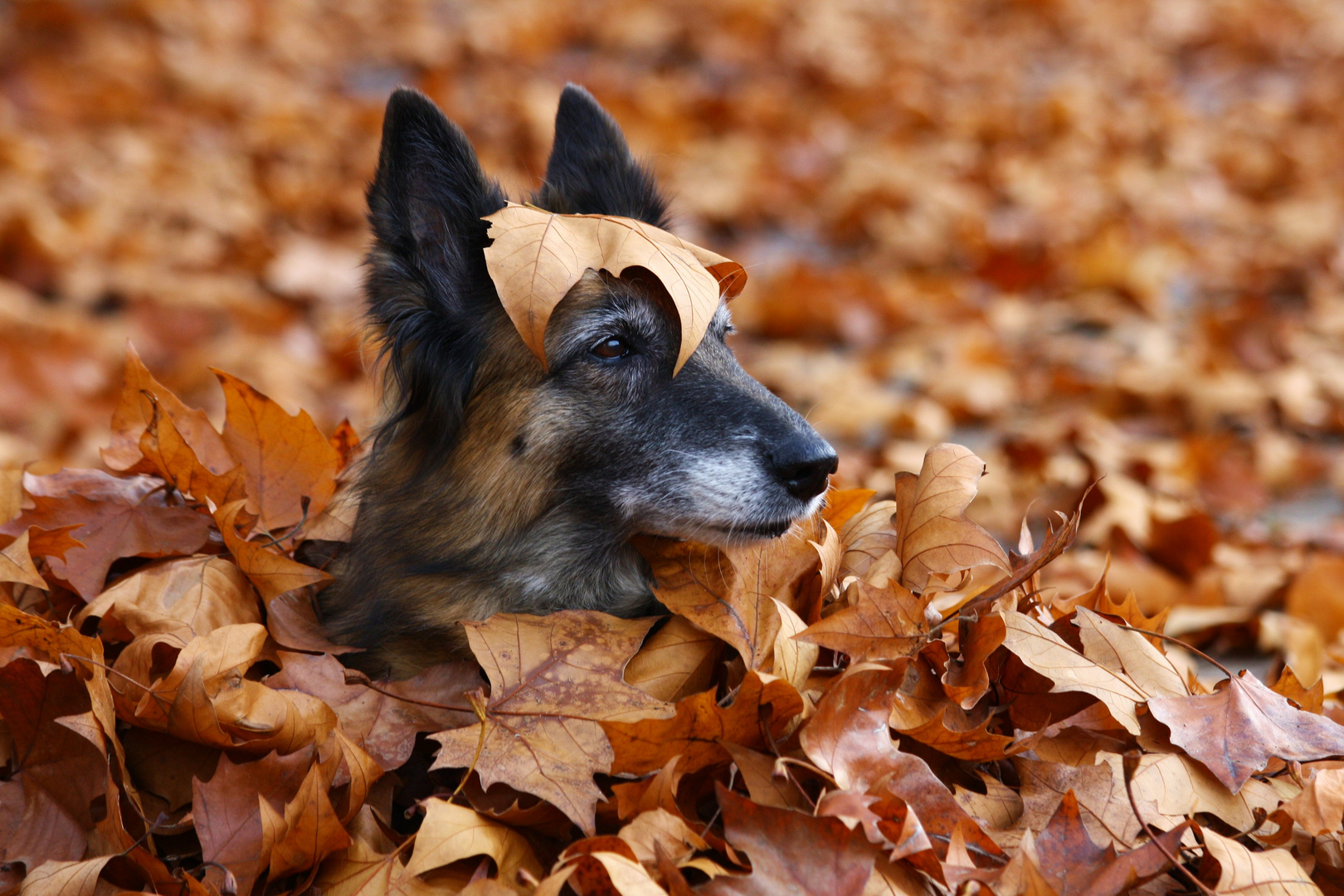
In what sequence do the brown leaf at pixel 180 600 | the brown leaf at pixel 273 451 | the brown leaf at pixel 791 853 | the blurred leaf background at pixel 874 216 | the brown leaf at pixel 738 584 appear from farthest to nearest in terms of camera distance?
the blurred leaf background at pixel 874 216, the brown leaf at pixel 273 451, the brown leaf at pixel 180 600, the brown leaf at pixel 738 584, the brown leaf at pixel 791 853

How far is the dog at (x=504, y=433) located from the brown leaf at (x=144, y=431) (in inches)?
20.5

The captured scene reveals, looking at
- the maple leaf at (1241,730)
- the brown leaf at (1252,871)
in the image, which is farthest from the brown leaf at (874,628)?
the brown leaf at (1252,871)

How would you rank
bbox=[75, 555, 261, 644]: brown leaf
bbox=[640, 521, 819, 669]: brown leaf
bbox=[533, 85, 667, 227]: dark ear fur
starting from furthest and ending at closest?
bbox=[533, 85, 667, 227]: dark ear fur
bbox=[75, 555, 261, 644]: brown leaf
bbox=[640, 521, 819, 669]: brown leaf

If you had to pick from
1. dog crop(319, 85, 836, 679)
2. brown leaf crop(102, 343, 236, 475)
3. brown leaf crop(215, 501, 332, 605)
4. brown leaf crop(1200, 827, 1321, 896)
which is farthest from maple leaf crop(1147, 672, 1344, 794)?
brown leaf crop(102, 343, 236, 475)

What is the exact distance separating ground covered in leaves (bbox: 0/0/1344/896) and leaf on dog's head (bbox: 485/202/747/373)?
2.10ft

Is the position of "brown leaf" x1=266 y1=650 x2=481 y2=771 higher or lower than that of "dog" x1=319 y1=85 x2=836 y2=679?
lower

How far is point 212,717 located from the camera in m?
2.35

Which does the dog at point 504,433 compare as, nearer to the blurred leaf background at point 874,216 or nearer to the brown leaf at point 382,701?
the brown leaf at point 382,701

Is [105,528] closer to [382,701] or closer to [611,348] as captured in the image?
[382,701]

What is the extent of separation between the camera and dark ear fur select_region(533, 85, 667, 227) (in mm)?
3439

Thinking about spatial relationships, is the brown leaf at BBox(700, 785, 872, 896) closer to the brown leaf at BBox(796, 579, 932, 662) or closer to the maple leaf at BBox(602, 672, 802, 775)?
the maple leaf at BBox(602, 672, 802, 775)

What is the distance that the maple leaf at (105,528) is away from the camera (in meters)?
2.83

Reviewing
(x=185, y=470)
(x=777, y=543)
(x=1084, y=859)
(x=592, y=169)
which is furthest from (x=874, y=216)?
(x=1084, y=859)

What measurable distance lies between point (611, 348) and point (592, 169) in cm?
76
